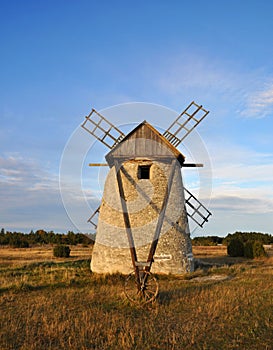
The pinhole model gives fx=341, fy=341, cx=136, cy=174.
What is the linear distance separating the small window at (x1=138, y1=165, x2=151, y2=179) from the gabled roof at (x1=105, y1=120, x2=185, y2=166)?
0.70m

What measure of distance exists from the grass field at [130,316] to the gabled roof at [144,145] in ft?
19.6

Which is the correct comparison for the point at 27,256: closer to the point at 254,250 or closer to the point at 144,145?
the point at 144,145

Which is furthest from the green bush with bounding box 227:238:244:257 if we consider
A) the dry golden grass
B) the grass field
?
the grass field

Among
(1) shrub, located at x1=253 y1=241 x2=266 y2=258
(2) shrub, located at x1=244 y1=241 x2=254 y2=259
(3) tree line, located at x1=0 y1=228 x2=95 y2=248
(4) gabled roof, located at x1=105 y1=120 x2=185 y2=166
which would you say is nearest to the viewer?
(4) gabled roof, located at x1=105 y1=120 x2=185 y2=166

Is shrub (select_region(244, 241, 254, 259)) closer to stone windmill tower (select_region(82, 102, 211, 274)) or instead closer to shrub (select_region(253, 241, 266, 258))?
shrub (select_region(253, 241, 266, 258))

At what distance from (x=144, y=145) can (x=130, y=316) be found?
30.6ft

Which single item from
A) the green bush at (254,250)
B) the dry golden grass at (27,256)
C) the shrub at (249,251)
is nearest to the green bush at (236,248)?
the shrub at (249,251)

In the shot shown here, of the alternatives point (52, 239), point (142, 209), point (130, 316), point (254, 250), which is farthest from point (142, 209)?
point (52, 239)

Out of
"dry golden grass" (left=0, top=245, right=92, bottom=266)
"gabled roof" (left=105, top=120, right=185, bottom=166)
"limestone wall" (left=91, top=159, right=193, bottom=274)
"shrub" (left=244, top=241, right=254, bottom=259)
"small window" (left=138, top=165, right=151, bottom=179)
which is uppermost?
"gabled roof" (left=105, top=120, right=185, bottom=166)

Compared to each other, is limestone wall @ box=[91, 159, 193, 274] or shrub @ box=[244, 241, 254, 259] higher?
limestone wall @ box=[91, 159, 193, 274]

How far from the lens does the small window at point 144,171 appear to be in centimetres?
1669

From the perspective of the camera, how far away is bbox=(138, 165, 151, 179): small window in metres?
16.7

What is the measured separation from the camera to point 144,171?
17.4m

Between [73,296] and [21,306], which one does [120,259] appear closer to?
[73,296]
